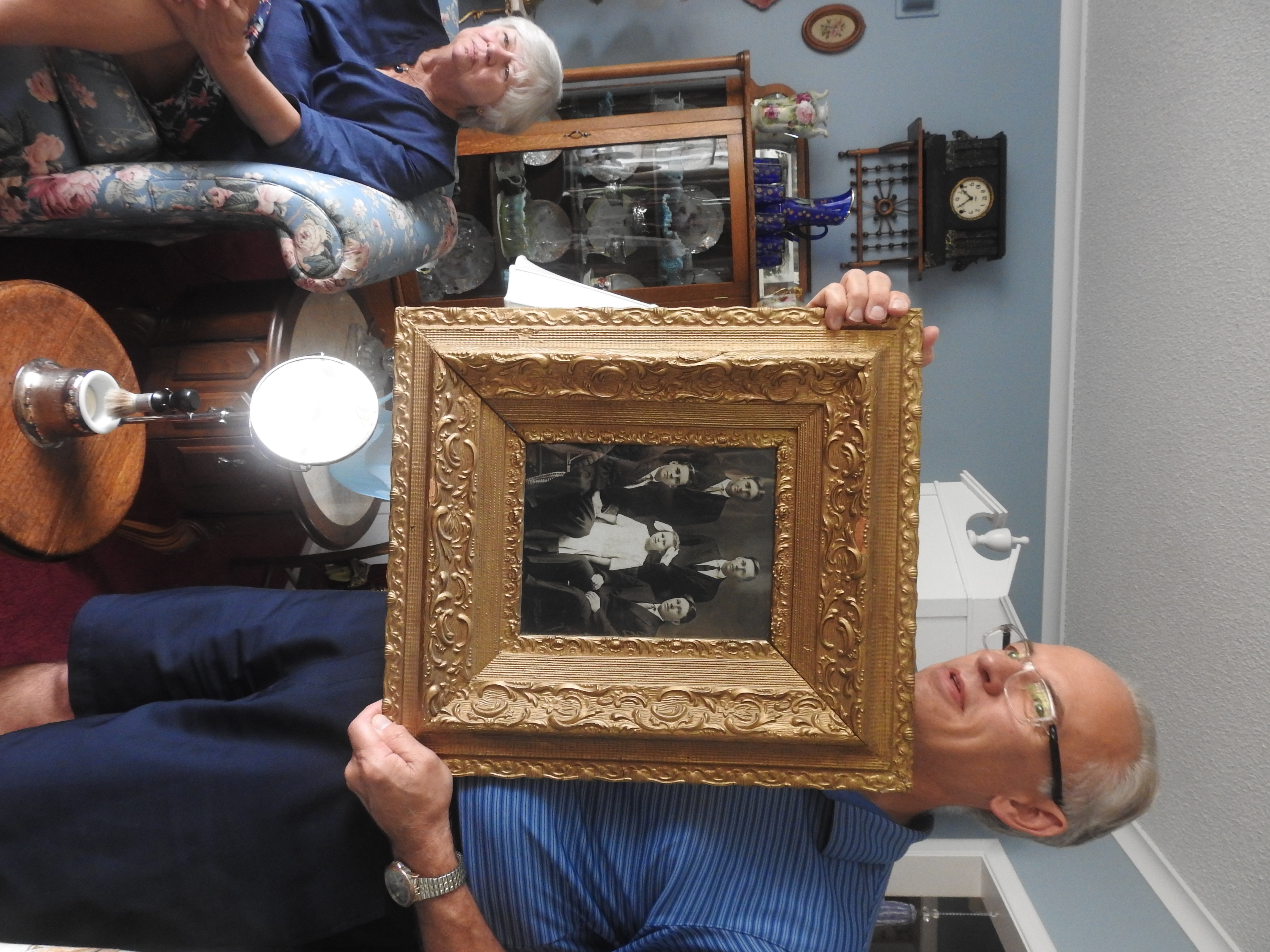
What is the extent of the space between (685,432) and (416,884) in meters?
0.76

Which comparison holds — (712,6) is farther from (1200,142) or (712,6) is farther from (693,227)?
(1200,142)

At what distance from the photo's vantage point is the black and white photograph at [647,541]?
1.07 meters

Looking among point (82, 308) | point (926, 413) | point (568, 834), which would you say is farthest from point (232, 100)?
point (926, 413)

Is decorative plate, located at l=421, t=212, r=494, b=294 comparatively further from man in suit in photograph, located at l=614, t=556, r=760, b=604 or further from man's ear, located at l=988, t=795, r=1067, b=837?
man's ear, located at l=988, t=795, r=1067, b=837

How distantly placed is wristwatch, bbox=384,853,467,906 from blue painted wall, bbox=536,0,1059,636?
9.47ft

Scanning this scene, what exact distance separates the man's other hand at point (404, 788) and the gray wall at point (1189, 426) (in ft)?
5.98

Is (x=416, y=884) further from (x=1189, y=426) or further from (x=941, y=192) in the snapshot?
(x=941, y=192)

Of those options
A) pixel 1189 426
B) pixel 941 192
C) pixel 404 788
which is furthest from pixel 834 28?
pixel 404 788

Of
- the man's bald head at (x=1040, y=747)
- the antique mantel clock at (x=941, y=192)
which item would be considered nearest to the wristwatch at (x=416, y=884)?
the man's bald head at (x=1040, y=747)

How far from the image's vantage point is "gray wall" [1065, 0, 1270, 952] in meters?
1.77

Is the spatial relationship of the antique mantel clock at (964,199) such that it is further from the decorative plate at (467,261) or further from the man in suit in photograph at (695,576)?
the man in suit in photograph at (695,576)

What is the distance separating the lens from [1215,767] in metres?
1.81

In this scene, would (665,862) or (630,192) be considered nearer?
(665,862)

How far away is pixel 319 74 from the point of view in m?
1.83
